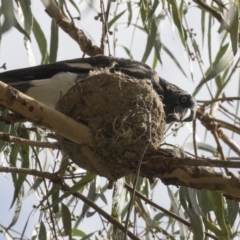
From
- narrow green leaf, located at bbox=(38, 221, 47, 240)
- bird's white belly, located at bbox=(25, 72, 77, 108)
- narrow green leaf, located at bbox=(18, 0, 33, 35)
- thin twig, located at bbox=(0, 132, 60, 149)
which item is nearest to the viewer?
thin twig, located at bbox=(0, 132, 60, 149)

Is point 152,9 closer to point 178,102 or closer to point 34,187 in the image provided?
point 178,102

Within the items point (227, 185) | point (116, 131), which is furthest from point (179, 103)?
point (227, 185)

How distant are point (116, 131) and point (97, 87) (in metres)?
0.26

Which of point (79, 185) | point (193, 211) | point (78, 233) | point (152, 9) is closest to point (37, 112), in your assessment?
point (79, 185)

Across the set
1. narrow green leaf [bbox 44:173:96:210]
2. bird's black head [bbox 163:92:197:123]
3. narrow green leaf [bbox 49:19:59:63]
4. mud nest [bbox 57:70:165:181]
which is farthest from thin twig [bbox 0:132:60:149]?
bird's black head [bbox 163:92:197:123]

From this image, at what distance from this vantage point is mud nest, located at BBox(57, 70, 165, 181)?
208 centimetres

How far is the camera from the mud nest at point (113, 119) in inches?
81.9

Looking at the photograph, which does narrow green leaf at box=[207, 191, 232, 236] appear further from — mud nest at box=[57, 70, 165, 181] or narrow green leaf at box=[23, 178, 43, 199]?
narrow green leaf at box=[23, 178, 43, 199]

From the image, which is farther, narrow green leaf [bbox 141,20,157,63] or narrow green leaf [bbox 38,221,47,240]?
narrow green leaf [bbox 141,20,157,63]

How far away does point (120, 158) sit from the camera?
6.85 ft

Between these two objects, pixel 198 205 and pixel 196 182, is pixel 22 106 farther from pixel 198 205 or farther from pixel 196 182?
pixel 198 205

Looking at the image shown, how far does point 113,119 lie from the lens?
217 cm

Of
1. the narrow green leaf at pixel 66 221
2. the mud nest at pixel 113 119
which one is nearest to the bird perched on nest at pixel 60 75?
the mud nest at pixel 113 119

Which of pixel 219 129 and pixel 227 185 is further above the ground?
pixel 219 129
